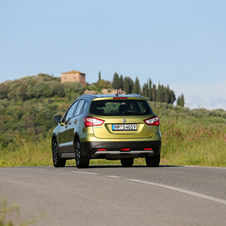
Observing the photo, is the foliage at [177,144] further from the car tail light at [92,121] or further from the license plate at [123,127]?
the car tail light at [92,121]

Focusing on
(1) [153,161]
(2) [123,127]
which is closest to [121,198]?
(2) [123,127]

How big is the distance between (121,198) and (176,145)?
39.4ft

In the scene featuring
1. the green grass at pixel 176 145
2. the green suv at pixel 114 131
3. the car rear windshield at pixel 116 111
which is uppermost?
the car rear windshield at pixel 116 111

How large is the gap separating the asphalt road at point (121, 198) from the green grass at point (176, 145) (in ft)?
19.1

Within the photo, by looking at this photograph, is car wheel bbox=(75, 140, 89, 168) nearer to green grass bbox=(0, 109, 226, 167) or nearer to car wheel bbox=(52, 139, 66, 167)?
car wheel bbox=(52, 139, 66, 167)

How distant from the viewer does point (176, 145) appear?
1875 cm

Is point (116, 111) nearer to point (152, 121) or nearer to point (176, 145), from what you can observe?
point (152, 121)

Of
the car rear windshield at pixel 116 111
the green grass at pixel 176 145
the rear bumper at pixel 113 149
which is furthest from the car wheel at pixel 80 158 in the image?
the green grass at pixel 176 145

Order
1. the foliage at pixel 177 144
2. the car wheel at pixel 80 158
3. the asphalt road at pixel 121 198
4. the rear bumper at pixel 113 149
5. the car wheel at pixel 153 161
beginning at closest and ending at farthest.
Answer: the asphalt road at pixel 121 198, the rear bumper at pixel 113 149, the car wheel at pixel 80 158, the car wheel at pixel 153 161, the foliage at pixel 177 144

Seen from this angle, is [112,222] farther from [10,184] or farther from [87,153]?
[87,153]

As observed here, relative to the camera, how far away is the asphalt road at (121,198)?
5551mm

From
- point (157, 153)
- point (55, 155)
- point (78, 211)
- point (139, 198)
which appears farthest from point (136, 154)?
point (78, 211)

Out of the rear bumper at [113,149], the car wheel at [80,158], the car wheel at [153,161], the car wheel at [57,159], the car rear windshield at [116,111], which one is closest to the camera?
the rear bumper at [113,149]

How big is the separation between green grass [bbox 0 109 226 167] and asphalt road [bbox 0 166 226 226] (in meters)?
5.81
